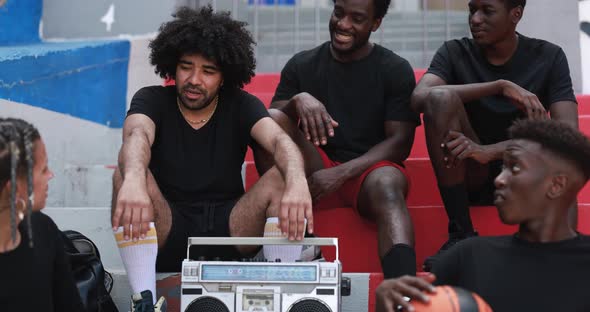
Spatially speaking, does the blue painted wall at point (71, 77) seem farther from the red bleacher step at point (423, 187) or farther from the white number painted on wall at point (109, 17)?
the red bleacher step at point (423, 187)

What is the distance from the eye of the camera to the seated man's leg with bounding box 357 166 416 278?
11.3 ft

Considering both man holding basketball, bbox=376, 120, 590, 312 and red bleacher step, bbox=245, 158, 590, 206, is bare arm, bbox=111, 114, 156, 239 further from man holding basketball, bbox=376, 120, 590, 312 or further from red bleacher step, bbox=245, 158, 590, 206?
red bleacher step, bbox=245, 158, 590, 206

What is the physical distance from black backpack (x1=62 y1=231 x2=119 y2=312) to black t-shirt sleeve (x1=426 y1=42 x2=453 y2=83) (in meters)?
1.61

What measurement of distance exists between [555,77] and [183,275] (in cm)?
187

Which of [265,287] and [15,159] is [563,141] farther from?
[15,159]

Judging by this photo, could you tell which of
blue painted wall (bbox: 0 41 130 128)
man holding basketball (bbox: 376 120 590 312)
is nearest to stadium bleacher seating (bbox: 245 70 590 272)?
man holding basketball (bbox: 376 120 590 312)

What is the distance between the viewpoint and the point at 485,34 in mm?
4102

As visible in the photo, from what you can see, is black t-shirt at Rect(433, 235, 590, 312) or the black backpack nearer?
black t-shirt at Rect(433, 235, 590, 312)

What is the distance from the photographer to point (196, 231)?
11.9 feet

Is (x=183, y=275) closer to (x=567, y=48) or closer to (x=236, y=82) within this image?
(x=236, y=82)

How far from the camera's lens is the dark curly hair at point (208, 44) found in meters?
3.83

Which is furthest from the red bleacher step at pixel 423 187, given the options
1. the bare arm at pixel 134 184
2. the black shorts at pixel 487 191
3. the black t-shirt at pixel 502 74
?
the bare arm at pixel 134 184

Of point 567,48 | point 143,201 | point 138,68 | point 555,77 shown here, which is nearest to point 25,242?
point 143,201

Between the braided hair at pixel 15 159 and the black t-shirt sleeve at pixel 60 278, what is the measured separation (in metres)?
0.22
